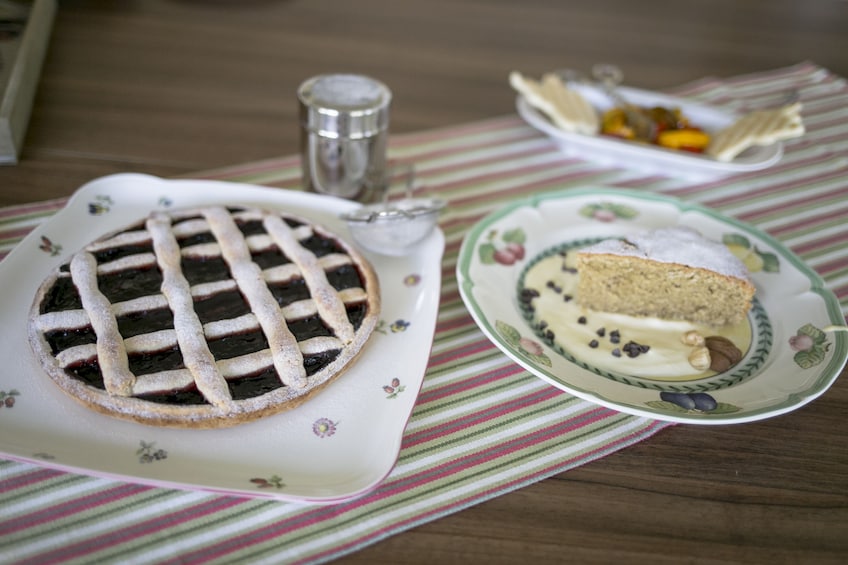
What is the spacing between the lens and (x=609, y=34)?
2.45 m

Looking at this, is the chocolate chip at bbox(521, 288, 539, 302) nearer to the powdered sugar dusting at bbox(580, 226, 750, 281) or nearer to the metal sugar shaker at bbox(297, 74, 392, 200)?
the powdered sugar dusting at bbox(580, 226, 750, 281)

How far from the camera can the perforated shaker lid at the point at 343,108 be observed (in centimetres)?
140

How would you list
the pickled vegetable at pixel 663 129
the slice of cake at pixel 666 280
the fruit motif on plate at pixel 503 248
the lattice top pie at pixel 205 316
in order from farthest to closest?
the pickled vegetable at pixel 663 129
the fruit motif on plate at pixel 503 248
the slice of cake at pixel 666 280
the lattice top pie at pixel 205 316

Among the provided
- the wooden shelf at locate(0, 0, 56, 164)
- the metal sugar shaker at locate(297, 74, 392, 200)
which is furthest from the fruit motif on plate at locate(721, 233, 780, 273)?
the wooden shelf at locate(0, 0, 56, 164)

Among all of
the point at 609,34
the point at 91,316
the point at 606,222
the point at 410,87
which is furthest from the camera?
the point at 609,34

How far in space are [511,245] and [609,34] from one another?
139cm

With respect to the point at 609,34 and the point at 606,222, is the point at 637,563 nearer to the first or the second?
the point at 606,222

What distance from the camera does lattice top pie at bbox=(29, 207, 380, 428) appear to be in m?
0.99

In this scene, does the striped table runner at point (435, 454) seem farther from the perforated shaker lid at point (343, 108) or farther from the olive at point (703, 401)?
the perforated shaker lid at point (343, 108)

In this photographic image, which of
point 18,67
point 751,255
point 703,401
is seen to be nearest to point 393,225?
point 703,401

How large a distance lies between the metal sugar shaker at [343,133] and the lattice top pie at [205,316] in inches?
7.2

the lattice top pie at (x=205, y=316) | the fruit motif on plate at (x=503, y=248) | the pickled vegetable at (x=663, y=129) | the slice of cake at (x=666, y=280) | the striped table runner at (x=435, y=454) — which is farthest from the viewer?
the pickled vegetable at (x=663, y=129)

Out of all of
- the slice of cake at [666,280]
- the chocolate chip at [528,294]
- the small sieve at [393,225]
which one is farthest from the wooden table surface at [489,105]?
the small sieve at [393,225]

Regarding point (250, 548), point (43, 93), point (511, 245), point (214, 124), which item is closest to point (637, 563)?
point (250, 548)
